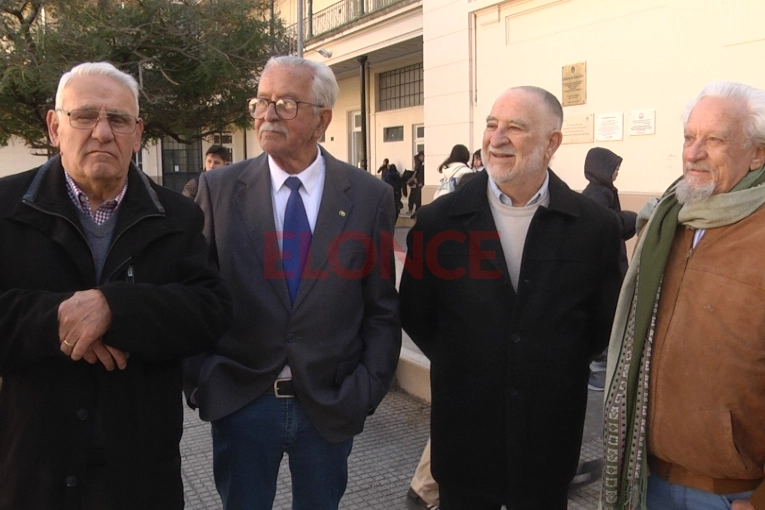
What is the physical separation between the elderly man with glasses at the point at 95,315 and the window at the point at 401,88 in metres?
18.3

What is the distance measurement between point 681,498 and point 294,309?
1393mm

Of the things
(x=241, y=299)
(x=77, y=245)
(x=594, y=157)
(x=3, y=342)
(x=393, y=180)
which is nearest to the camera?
(x=3, y=342)

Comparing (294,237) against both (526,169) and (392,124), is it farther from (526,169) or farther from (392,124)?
(392,124)

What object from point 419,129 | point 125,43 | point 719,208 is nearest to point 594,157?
point 719,208

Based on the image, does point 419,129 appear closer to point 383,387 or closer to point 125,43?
point 125,43

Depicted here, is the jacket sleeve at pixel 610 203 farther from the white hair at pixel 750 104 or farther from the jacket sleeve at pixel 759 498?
the jacket sleeve at pixel 759 498

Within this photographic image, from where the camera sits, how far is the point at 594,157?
5523 millimetres

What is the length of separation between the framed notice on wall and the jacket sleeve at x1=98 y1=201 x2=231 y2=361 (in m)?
8.95

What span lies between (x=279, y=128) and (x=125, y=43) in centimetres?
772

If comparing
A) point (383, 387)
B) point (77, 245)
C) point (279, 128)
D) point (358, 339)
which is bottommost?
point (383, 387)

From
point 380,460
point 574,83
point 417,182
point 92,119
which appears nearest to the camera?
point 92,119

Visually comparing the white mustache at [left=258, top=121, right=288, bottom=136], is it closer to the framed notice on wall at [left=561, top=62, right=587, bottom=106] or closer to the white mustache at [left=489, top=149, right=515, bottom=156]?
the white mustache at [left=489, top=149, right=515, bottom=156]

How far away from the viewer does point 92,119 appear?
6.50 feet

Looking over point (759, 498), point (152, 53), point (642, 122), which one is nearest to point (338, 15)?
point (152, 53)
